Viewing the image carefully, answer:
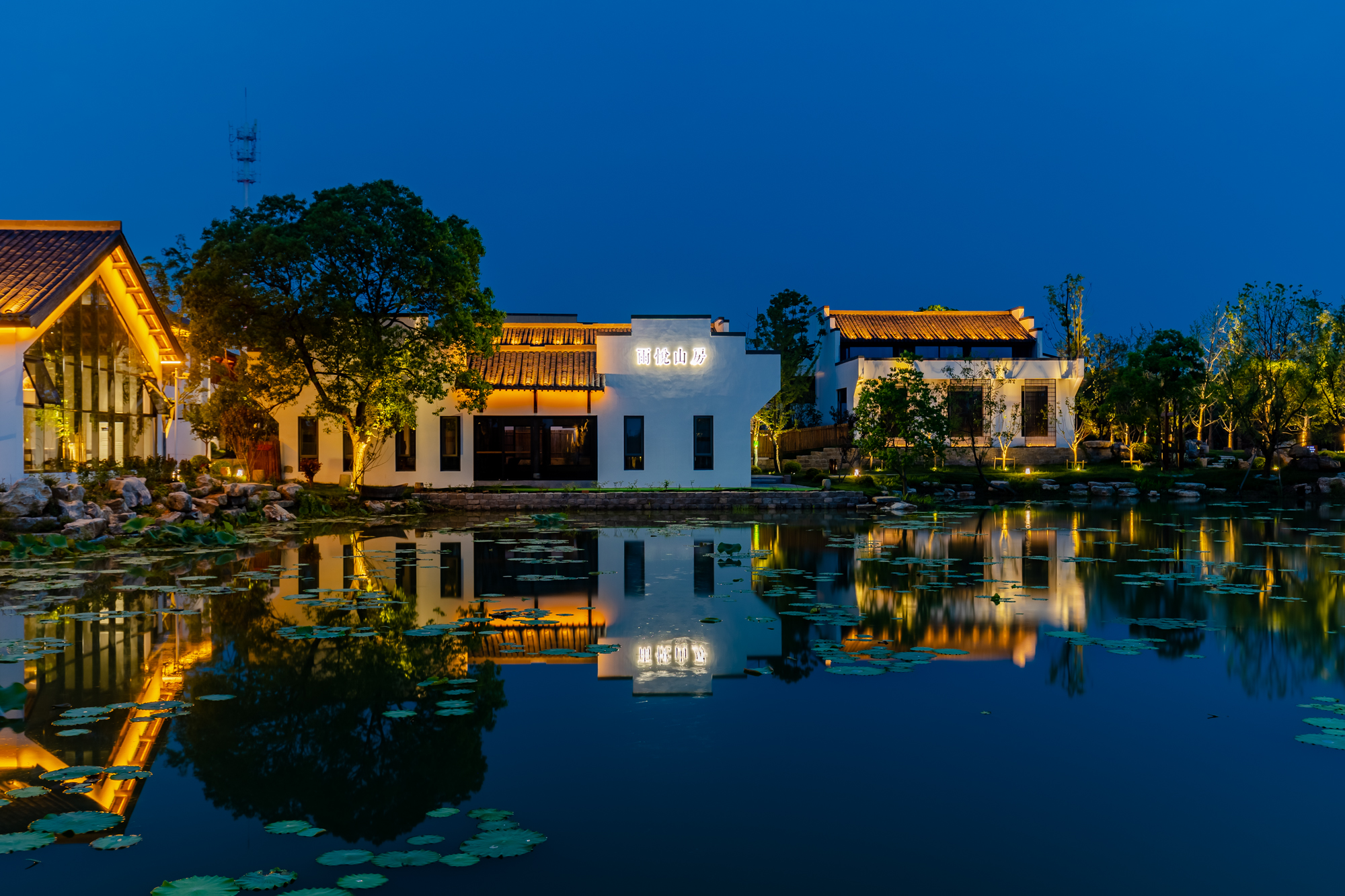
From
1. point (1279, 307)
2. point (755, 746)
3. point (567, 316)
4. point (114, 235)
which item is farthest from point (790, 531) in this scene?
point (1279, 307)

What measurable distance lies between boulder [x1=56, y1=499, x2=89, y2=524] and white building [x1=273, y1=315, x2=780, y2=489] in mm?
12916

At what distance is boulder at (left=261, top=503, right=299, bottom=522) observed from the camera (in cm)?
1794

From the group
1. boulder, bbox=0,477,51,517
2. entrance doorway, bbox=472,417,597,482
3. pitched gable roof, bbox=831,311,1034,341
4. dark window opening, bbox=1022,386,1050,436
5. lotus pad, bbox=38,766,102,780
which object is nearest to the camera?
lotus pad, bbox=38,766,102,780

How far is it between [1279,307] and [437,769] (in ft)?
145

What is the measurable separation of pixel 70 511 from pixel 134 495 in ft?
7.48

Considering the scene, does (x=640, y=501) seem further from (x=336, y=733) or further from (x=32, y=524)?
(x=336, y=733)

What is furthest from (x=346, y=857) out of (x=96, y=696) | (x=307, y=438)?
(x=307, y=438)

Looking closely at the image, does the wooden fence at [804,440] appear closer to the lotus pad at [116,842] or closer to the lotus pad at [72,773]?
the lotus pad at [72,773]

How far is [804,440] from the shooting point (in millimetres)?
36906

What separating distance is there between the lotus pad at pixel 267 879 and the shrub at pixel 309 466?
23.8m

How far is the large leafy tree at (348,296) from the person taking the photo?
805 inches

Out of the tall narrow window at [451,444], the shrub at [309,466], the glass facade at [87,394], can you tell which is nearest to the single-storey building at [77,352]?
the glass facade at [87,394]

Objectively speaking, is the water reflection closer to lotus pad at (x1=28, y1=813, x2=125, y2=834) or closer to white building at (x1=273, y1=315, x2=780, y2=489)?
lotus pad at (x1=28, y1=813, x2=125, y2=834)

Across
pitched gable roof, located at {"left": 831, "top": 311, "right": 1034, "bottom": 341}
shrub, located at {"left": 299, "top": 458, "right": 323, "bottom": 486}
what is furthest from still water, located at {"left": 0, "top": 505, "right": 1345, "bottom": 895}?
pitched gable roof, located at {"left": 831, "top": 311, "right": 1034, "bottom": 341}
